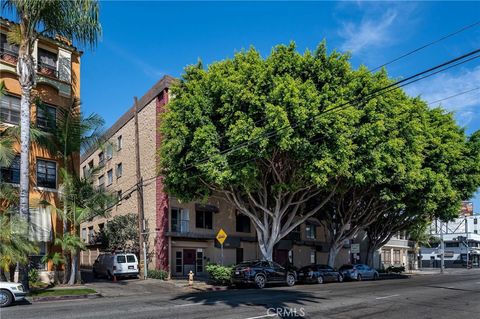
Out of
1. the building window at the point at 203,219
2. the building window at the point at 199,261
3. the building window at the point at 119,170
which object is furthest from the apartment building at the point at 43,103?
the building window at the point at 119,170

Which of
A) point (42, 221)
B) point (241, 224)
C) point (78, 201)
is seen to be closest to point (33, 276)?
point (42, 221)

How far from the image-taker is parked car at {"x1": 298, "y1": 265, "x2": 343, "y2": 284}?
30984mm

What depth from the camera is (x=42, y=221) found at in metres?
24.7

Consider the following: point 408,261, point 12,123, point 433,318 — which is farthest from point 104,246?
point 408,261

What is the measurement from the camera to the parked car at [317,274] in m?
31.0

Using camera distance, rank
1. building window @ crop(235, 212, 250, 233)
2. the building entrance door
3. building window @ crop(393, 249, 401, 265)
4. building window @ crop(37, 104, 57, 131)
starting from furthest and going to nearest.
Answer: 1. building window @ crop(393, 249, 401, 265)
2. building window @ crop(235, 212, 250, 233)
3. the building entrance door
4. building window @ crop(37, 104, 57, 131)

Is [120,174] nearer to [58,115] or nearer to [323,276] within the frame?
[58,115]

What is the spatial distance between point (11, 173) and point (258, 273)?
14.0m

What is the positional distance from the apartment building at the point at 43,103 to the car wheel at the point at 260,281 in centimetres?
1101

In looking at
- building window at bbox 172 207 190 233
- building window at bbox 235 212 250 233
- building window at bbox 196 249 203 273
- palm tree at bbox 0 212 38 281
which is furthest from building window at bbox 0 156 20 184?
building window at bbox 235 212 250 233

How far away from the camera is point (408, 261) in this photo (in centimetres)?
6412

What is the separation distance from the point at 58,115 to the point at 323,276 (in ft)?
64.0

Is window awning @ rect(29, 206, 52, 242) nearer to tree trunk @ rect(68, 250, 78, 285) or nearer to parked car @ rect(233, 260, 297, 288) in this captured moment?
tree trunk @ rect(68, 250, 78, 285)

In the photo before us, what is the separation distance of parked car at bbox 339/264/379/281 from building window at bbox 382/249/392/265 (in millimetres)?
21289
